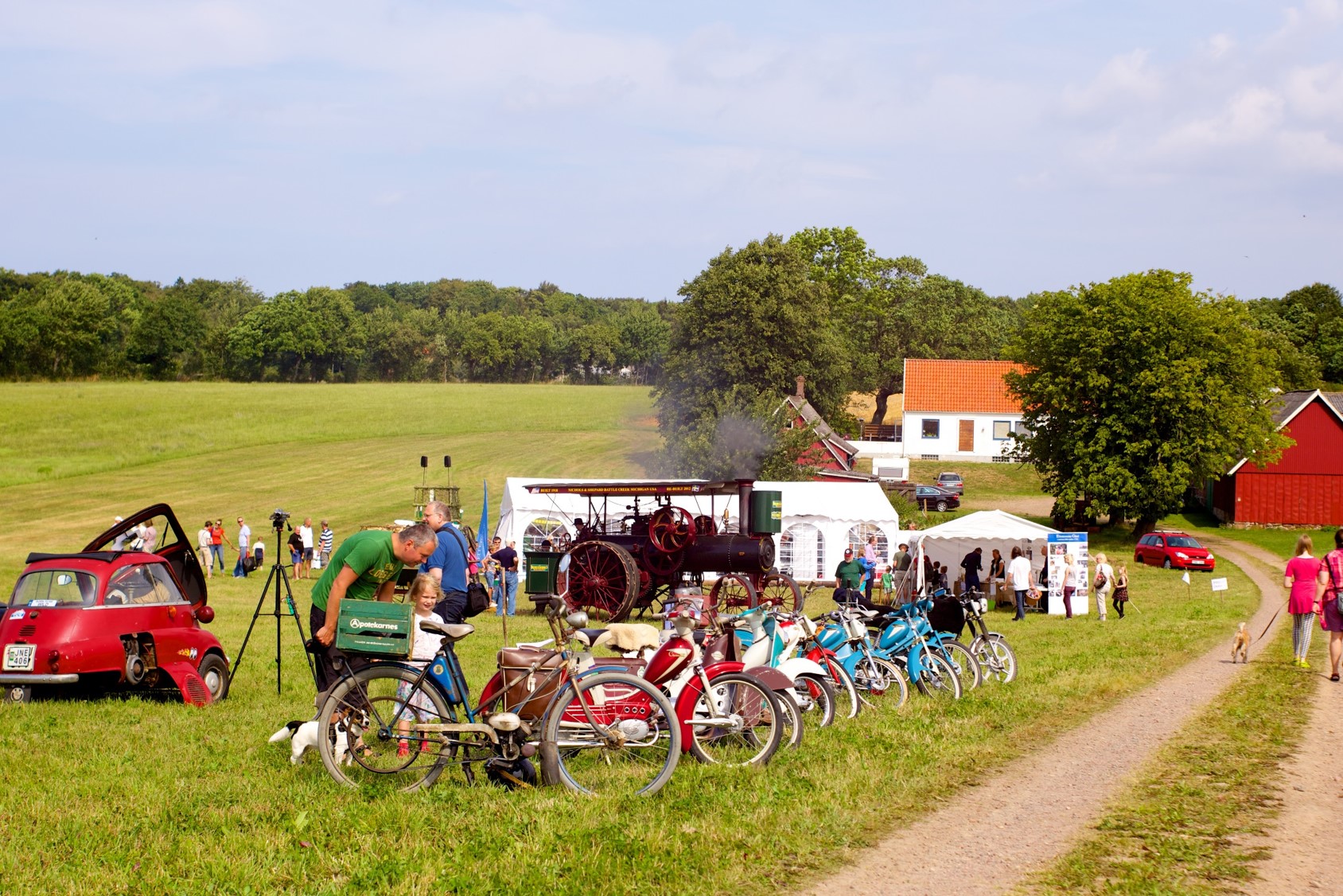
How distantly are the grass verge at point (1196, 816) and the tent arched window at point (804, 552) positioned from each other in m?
16.3

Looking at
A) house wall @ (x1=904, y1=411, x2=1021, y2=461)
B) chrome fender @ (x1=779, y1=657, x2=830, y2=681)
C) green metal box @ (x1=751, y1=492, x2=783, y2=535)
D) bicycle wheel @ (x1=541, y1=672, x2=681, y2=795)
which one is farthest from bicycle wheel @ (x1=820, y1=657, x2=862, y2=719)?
house wall @ (x1=904, y1=411, x2=1021, y2=461)

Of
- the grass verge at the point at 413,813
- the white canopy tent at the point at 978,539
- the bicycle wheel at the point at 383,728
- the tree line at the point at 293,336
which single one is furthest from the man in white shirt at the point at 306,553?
the tree line at the point at 293,336

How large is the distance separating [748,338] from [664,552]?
36.1 meters

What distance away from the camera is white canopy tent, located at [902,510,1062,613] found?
23.3 m

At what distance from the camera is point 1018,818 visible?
21.3 ft

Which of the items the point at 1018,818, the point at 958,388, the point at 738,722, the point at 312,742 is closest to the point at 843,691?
the point at 738,722

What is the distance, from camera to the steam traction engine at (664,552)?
1953cm

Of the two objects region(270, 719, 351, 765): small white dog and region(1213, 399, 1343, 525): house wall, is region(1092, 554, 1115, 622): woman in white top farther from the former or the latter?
region(1213, 399, 1343, 525): house wall

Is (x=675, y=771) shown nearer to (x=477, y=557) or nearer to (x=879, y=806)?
(x=879, y=806)

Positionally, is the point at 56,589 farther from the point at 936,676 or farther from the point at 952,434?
the point at 952,434

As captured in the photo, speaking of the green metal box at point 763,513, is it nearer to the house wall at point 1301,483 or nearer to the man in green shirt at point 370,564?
the man in green shirt at point 370,564

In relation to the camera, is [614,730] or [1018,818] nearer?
[1018,818]

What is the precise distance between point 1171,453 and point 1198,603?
1923 cm

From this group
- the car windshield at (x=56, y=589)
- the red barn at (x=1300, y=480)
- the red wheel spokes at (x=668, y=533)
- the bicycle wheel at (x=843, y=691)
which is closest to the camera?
the bicycle wheel at (x=843, y=691)
